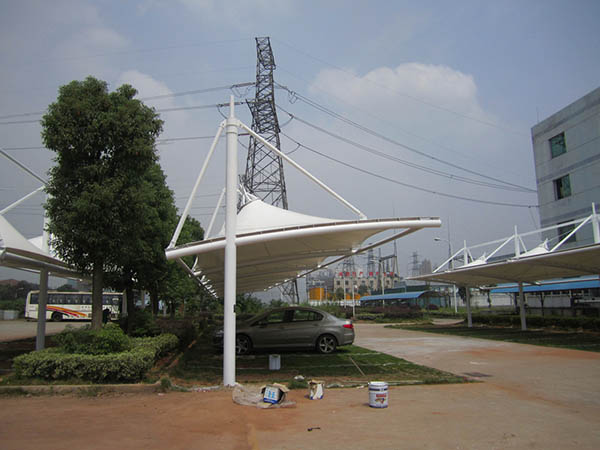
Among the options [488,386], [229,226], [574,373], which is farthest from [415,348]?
[229,226]

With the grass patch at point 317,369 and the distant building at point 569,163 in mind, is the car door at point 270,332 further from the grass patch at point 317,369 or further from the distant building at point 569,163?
the distant building at point 569,163

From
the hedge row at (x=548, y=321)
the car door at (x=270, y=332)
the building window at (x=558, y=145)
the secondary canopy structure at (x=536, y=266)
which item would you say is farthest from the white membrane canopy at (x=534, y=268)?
the building window at (x=558, y=145)

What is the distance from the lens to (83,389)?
784 centimetres

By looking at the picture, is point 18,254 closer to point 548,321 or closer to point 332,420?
point 332,420

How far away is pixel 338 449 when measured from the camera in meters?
4.78


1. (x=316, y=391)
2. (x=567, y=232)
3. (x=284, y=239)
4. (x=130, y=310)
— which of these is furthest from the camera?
(x=567, y=232)

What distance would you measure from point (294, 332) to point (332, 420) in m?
6.94

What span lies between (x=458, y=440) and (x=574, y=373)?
660cm

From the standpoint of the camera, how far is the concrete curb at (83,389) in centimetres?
779

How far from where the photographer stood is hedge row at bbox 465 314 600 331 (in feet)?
70.5

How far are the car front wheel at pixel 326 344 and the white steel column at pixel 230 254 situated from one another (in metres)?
4.95

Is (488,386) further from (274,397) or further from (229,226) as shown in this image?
(229,226)

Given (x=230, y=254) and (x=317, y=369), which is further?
(x=317, y=369)

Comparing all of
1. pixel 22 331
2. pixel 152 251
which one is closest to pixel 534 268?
pixel 152 251
